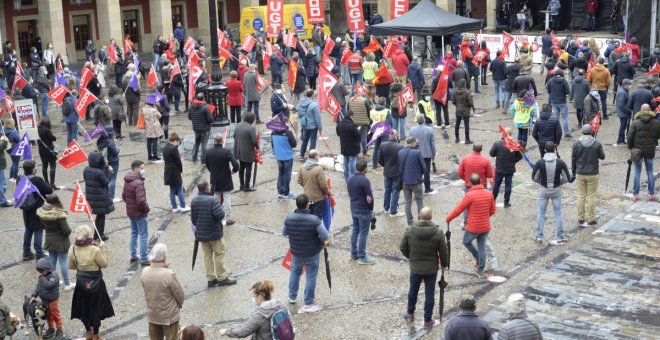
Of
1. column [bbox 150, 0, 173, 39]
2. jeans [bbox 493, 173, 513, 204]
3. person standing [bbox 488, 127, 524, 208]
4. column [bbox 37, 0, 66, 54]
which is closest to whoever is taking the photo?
person standing [bbox 488, 127, 524, 208]

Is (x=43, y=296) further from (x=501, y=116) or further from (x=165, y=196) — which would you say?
(x=501, y=116)

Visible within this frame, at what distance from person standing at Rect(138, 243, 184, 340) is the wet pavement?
3.63ft

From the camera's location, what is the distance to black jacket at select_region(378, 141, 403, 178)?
15.4 metres

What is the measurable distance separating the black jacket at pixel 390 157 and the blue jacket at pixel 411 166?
16.1 inches

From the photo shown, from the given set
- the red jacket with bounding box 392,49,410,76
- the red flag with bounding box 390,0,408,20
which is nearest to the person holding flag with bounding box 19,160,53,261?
the red jacket with bounding box 392,49,410,76

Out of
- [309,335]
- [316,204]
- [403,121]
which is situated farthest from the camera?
[403,121]

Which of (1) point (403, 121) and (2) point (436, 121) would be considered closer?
(1) point (403, 121)

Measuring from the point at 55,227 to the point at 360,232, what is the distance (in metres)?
4.18

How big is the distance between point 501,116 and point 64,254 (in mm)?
14344

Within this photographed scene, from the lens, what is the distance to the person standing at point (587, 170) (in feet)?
49.0

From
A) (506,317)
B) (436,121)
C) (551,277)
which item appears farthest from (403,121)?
(506,317)

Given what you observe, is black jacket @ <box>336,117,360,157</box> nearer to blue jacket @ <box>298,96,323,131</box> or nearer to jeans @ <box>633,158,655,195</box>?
blue jacket @ <box>298,96,323,131</box>

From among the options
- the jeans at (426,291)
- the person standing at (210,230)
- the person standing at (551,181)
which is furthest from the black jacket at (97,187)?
the person standing at (551,181)

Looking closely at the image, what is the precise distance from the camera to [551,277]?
42.1ft
